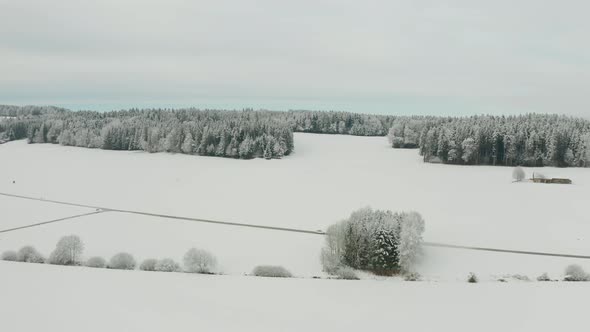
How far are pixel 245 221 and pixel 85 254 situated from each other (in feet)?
72.5

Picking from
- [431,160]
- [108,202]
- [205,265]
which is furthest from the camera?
[431,160]

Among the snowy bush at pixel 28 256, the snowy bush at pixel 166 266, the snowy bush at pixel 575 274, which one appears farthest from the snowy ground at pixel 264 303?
the snowy bush at pixel 28 256

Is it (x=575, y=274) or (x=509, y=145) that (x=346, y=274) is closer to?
(x=575, y=274)

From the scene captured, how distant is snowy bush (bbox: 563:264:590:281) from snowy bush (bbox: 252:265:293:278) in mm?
27922

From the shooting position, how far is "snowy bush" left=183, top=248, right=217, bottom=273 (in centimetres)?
4672

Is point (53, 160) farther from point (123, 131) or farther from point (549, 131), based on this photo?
point (549, 131)

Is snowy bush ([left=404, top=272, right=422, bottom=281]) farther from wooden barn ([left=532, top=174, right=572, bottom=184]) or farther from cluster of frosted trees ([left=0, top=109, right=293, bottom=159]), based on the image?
cluster of frosted trees ([left=0, top=109, right=293, bottom=159])

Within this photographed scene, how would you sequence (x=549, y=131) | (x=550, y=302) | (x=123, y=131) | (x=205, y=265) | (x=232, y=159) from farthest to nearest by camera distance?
(x=123, y=131) < (x=232, y=159) < (x=549, y=131) < (x=205, y=265) < (x=550, y=302)

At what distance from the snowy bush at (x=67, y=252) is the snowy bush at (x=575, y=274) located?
50.9 m

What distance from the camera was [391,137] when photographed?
151000 millimetres

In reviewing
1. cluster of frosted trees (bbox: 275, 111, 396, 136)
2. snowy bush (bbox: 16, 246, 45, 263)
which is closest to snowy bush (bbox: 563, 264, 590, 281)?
snowy bush (bbox: 16, 246, 45, 263)

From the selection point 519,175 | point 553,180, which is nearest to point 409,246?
point 519,175

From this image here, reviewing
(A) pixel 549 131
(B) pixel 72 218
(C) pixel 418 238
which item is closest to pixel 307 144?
(A) pixel 549 131

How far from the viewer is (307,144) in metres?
156
